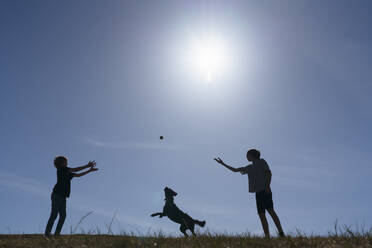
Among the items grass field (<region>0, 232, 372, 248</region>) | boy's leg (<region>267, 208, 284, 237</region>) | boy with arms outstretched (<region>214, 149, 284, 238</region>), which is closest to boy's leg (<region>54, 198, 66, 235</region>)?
grass field (<region>0, 232, 372, 248</region>)

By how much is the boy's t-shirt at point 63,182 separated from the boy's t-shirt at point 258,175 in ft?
15.1

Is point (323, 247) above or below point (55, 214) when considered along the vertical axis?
below

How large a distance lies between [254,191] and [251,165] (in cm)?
66

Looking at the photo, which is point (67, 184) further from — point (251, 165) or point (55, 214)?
point (251, 165)

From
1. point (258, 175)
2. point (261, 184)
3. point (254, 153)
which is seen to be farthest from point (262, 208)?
point (254, 153)

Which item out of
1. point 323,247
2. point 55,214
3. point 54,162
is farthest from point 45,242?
point 323,247

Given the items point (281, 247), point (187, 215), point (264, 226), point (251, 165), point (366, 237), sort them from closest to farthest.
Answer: point (281, 247)
point (366, 237)
point (264, 226)
point (251, 165)
point (187, 215)

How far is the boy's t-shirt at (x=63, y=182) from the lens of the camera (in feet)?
29.1

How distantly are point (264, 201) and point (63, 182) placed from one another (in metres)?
5.03

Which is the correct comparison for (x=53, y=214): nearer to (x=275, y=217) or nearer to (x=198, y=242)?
(x=198, y=242)

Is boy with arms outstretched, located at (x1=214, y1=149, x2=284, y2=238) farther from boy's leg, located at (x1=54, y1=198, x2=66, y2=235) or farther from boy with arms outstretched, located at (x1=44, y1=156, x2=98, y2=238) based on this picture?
boy's leg, located at (x1=54, y1=198, x2=66, y2=235)

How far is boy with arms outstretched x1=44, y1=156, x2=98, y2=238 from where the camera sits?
859cm

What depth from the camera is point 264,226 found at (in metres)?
8.45

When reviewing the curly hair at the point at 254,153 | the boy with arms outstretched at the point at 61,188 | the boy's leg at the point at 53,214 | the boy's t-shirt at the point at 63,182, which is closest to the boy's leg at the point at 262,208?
the curly hair at the point at 254,153
